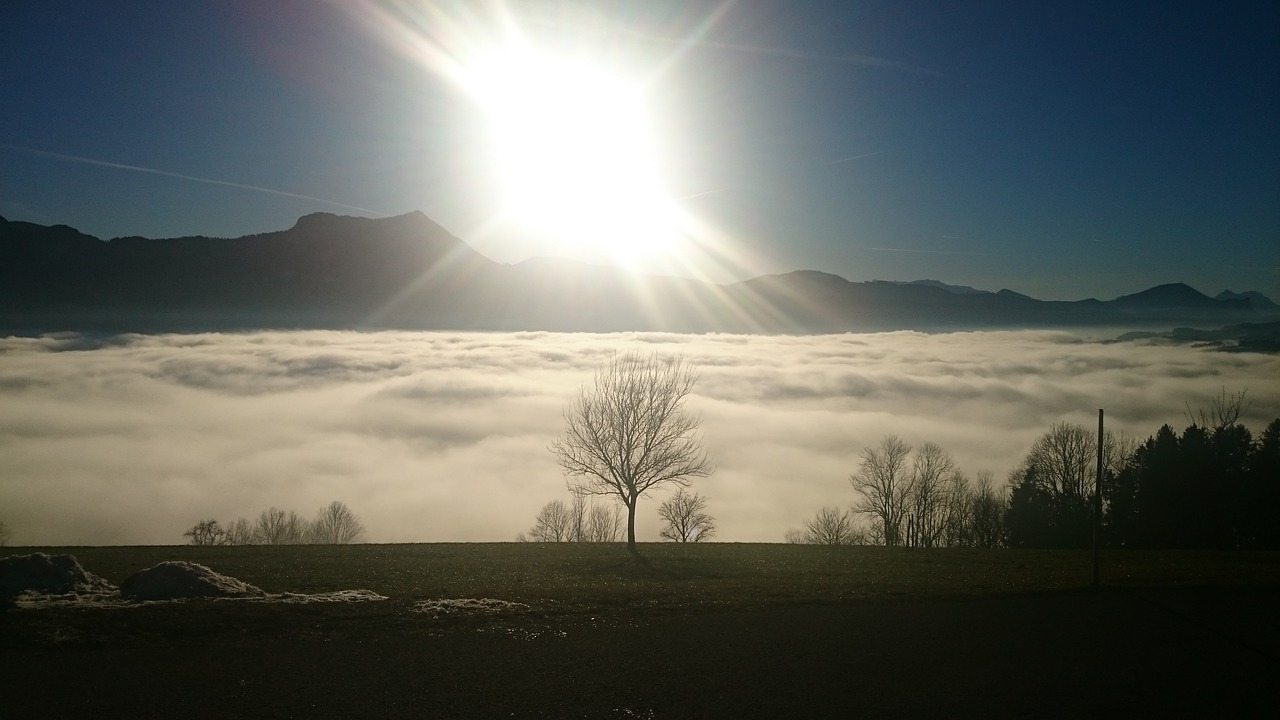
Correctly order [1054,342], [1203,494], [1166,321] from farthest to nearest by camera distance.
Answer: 1. [1054,342]
2. [1166,321]
3. [1203,494]

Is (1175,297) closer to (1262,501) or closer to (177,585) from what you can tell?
(1262,501)

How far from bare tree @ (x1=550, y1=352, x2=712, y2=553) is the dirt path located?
18.9m

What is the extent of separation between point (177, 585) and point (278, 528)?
248ft

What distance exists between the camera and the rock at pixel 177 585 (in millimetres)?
16219

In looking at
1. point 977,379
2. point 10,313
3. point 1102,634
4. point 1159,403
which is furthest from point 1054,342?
point 10,313

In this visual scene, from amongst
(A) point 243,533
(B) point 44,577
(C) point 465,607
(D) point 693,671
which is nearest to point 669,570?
(C) point 465,607

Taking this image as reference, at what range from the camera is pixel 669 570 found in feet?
88.6

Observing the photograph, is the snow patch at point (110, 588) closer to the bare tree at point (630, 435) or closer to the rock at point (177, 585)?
the rock at point (177, 585)

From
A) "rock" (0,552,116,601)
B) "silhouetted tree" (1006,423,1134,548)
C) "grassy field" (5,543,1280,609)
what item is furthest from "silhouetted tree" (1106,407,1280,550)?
"rock" (0,552,116,601)

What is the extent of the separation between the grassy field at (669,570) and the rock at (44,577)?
4.04 m

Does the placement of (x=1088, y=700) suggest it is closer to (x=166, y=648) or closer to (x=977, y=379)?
(x=166, y=648)

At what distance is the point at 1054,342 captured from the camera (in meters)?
171

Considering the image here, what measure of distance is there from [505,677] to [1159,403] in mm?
94836

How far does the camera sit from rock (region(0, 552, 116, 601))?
15.6 metres
